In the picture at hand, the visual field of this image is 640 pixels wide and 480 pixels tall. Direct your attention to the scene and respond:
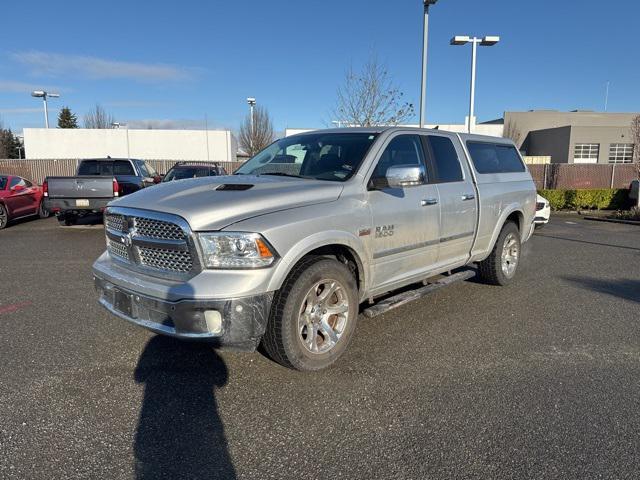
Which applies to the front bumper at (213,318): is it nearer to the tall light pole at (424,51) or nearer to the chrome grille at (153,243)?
the chrome grille at (153,243)

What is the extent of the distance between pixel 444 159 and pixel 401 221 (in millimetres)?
1266

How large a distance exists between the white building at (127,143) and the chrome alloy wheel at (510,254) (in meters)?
35.1

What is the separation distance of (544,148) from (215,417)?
169ft

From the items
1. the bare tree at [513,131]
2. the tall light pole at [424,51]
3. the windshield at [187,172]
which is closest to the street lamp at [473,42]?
the tall light pole at [424,51]

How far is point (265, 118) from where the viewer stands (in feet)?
131

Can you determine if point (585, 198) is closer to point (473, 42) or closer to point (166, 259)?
point (473, 42)

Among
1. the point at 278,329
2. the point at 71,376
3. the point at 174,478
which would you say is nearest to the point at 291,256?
the point at 278,329

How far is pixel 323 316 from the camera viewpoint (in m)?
3.65

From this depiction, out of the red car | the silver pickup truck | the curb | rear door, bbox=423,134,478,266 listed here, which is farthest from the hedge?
the red car

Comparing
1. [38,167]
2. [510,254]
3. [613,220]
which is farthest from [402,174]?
[38,167]

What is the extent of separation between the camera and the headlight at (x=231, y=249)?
3.06 m

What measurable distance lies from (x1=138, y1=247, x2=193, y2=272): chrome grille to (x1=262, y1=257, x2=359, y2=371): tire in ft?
2.23

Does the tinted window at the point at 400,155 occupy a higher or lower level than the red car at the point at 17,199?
higher

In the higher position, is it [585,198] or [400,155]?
[400,155]
